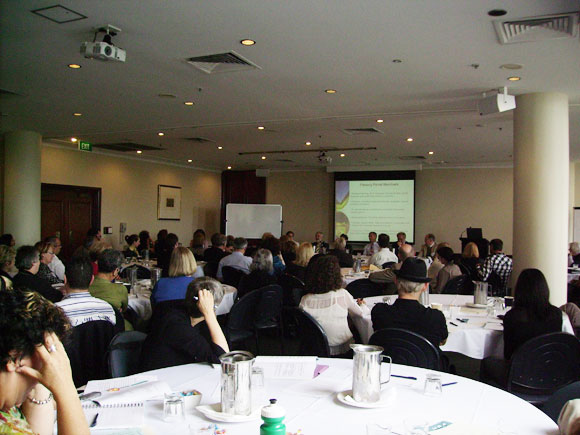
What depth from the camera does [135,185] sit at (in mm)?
13859

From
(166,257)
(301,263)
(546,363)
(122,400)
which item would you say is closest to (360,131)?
(301,263)

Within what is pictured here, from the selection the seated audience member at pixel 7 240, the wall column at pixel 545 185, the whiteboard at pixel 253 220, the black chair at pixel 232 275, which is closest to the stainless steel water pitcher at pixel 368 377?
the black chair at pixel 232 275

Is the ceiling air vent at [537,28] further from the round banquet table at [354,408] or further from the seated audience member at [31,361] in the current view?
the seated audience member at [31,361]

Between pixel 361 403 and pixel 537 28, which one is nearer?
pixel 361 403

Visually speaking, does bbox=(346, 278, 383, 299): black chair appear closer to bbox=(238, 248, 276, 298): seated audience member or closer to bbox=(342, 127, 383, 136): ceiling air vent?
bbox=(238, 248, 276, 298): seated audience member

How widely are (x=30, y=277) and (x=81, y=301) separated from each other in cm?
142

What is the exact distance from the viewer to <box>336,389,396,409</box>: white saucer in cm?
206

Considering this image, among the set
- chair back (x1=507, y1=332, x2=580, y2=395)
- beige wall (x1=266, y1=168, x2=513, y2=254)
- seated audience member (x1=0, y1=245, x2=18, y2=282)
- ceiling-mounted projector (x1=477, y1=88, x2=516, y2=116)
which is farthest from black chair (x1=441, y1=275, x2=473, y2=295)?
beige wall (x1=266, y1=168, x2=513, y2=254)

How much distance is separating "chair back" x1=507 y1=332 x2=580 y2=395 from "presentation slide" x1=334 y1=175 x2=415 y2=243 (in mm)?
12350

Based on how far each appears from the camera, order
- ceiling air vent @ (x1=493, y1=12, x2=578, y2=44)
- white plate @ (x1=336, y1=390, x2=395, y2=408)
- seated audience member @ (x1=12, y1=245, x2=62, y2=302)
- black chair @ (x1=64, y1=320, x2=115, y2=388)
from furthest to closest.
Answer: seated audience member @ (x1=12, y1=245, x2=62, y2=302) < ceiling air vent @ (x1=493, y1=12, x2=578, y2=44) < black chair @ (x1=64, y1=320, x2=115, y2=388) < white plate @ (x1=336, y1=390, x2=395, y2=408)

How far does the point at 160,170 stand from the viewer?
48.3ft

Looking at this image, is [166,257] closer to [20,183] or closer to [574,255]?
[20,183]

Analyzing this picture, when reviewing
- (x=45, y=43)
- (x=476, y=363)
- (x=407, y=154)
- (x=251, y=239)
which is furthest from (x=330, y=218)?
(x=45, y=43)

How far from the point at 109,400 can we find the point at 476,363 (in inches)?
191
